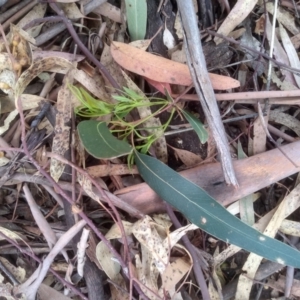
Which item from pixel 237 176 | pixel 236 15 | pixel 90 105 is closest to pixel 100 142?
pixel 90 105

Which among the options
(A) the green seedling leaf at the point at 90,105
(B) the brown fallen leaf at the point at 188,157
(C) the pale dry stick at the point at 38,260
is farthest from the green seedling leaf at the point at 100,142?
(C) the pale dry stick at the point at 38,260

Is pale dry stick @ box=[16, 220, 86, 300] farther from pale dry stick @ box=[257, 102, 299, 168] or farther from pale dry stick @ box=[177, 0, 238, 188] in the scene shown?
pale dry stick @ box=[257, 102, 299, 168]

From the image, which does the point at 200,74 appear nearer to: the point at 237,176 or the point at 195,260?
the point at 237,176

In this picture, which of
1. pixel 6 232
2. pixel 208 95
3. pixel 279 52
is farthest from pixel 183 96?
pixel 6 232

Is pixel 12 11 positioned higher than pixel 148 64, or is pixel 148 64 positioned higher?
pixel 12 11

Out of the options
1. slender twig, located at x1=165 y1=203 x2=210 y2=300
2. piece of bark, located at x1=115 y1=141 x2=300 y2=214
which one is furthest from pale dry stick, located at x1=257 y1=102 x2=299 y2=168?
slender twig, located at x1=165 y1=203 x2=210 y2=300

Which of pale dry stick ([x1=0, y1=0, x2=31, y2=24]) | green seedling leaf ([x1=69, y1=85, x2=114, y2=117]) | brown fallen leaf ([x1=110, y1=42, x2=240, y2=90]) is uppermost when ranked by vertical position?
pale dry stick ([x1=0, y1=0, x2=31, y2=24])

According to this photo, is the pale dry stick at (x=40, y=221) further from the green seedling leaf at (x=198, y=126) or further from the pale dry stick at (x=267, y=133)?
the pale dry stick at (x=267, y=133)
